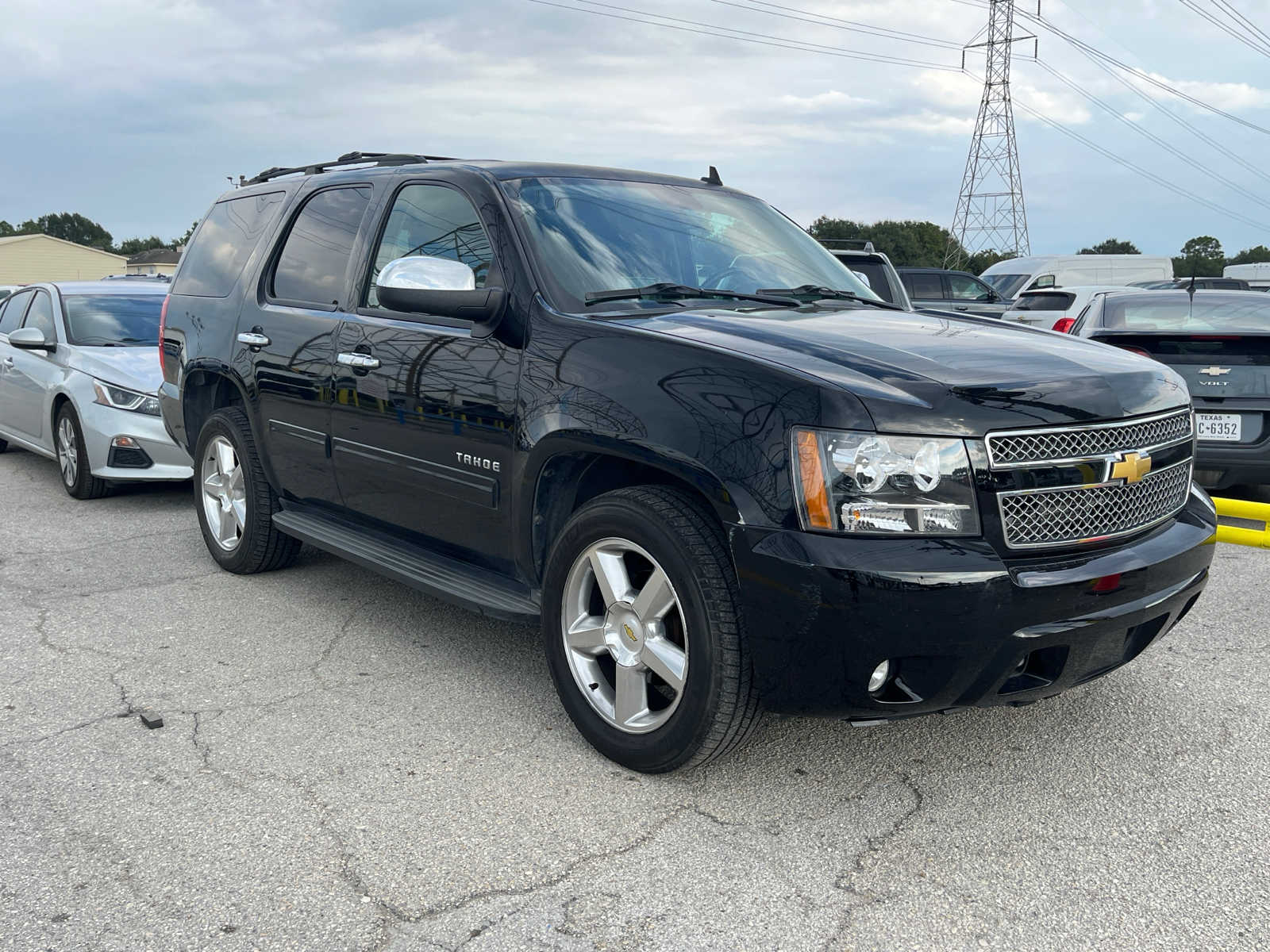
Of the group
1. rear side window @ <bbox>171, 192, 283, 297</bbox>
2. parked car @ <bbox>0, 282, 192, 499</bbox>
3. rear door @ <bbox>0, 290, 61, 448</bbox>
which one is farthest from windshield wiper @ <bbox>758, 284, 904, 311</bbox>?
rear door @ <bbox>0, 290, 61, 448</bbox>

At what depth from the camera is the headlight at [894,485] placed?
9.13 feet

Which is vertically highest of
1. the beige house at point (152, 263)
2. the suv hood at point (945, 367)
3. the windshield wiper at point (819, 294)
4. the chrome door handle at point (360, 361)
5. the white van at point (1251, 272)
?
the windshield wiper at point (819, 294)

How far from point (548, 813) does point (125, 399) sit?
5.81 m

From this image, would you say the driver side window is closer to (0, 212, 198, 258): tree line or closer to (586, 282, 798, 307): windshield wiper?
(586, 282, 798, 307): windshield wiper

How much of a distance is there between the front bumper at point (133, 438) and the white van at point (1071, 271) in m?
17.1

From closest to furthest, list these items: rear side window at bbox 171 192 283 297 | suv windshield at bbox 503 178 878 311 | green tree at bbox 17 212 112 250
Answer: suv windshield at bbox 503 178 878 311 < rear side window at bbox 171 192 283 297 < green tree at bbox 17 212 112 250

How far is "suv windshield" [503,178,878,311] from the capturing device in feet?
12.6

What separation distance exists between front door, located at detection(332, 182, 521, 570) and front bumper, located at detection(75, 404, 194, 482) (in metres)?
3.60

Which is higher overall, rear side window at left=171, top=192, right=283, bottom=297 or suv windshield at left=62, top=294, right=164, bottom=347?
rear side window at left=171, top=192, right=283, bottom=297

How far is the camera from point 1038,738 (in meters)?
3.62

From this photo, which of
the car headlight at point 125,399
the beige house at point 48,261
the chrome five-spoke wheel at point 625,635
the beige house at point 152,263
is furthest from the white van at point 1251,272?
the beige house at point 152,263

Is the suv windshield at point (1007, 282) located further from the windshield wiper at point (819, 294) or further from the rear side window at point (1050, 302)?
the windshield wiper at point (819, 294)

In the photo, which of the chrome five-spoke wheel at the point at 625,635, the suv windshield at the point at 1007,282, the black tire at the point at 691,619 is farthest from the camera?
the suv windshield at the point at 1007,282

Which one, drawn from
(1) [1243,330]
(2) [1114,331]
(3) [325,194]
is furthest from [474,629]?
(1) [1243,330]
